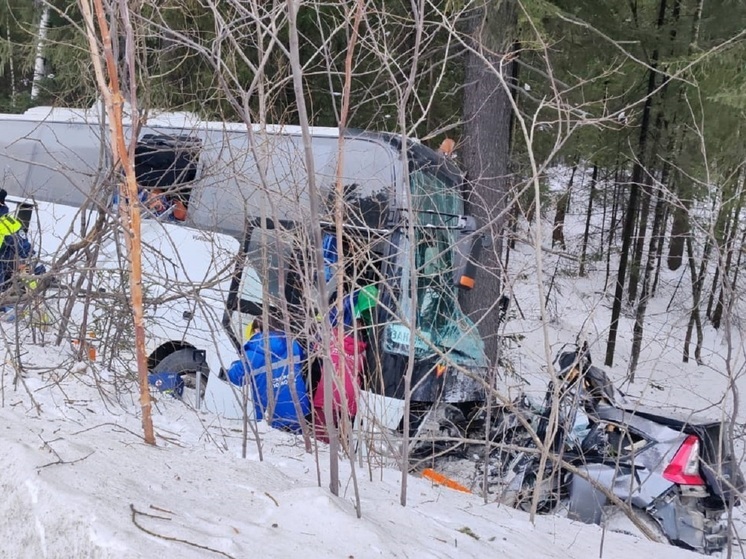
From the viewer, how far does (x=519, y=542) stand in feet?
10.4

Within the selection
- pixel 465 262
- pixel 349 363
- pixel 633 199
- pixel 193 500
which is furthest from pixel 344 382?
pixel 633 199

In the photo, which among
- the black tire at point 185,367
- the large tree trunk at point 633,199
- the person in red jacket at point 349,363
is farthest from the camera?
the large tree trunk at point 633,199

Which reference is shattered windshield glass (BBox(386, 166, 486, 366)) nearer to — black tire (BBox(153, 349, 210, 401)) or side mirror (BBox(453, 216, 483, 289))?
side mirror (BBox(453, 216, 483, 289))

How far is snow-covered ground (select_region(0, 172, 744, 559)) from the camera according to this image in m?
2.18

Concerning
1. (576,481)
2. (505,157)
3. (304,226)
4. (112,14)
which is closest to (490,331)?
(505,157)

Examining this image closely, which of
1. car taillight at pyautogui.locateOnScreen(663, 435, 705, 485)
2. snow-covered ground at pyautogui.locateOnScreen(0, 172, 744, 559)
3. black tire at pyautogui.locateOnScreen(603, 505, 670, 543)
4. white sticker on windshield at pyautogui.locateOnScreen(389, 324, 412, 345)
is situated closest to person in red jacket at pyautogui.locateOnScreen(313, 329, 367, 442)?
snow-covered ground at pyautogui.locateOnScreen(0, 172, 744, 559)

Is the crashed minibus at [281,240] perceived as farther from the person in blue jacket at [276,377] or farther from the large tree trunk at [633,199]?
the large tree trunk at [633,199]

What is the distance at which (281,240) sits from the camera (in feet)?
12.1

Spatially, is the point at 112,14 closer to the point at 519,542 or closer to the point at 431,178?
the point at 519,542

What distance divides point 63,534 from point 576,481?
337cm

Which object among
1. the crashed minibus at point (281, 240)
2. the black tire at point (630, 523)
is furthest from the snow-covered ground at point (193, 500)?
the crashed minibus at point (281, 240)

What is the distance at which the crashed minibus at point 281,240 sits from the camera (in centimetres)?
397

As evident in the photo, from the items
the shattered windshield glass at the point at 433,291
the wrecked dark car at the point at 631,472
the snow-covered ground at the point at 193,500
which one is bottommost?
the wrecked dark car at the point at 631,472

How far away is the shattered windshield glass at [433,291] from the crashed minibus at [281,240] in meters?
0.01
